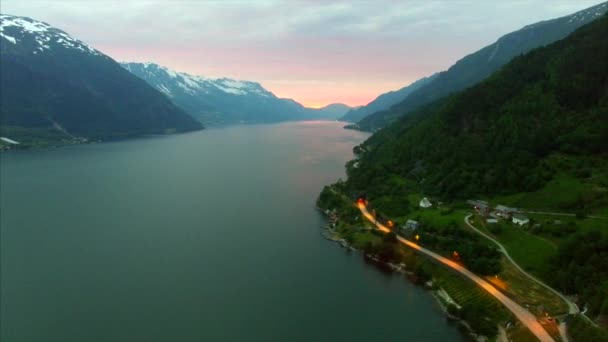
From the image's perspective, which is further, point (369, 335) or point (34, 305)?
point (34, 305)

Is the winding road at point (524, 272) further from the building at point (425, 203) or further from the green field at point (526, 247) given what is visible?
the building at point (425, 203)

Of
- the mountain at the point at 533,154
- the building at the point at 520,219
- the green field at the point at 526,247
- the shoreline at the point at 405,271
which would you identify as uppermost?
the mountain at the point at 533,154

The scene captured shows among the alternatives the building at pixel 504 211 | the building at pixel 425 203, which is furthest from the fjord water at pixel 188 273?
the building at pixel 504 211

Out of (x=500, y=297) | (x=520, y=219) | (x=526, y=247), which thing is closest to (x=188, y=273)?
(x=500, y=297)

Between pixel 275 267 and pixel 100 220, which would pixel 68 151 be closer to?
pixel 100 220

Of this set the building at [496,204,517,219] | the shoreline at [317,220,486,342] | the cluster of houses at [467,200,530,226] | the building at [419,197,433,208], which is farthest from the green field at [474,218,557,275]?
the building at [419,197,433,208]

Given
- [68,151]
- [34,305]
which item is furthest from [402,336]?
[68,151]
